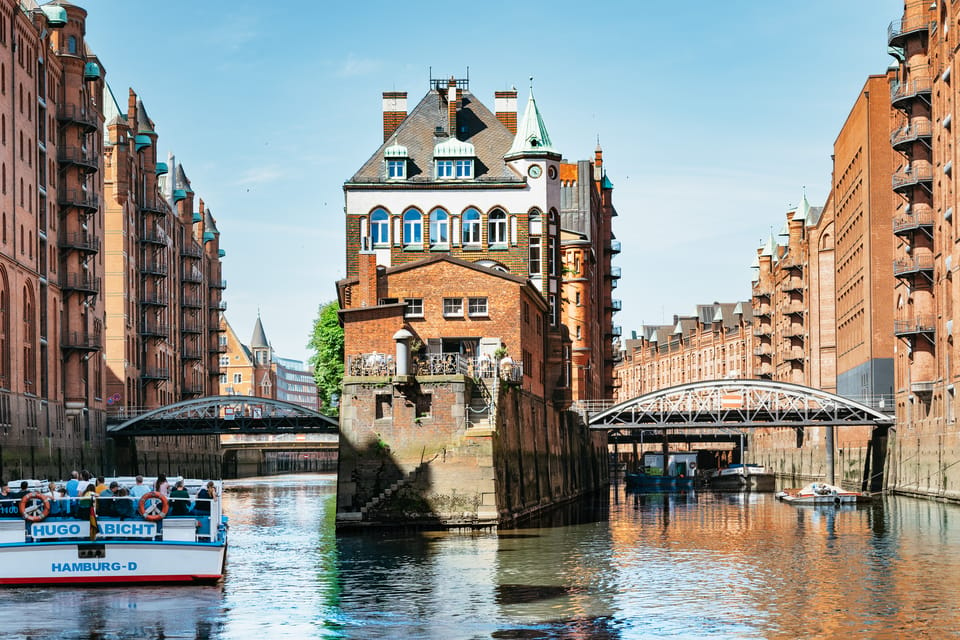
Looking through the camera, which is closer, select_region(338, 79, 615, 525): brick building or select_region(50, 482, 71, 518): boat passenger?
select_region(50, 482, 71, 518): boat passenger

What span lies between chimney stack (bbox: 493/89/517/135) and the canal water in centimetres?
3746

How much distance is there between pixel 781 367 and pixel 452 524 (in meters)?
108

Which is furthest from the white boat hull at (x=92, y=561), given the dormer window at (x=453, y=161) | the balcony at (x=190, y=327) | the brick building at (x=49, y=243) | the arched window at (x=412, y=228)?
the balcony at (x=190, y=327)

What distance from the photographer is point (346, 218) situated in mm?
85875

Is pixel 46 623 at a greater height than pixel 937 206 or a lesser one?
lesser

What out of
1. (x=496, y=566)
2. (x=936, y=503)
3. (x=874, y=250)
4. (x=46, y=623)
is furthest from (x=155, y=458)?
(x=46, y=623)

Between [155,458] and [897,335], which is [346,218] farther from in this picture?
[155,458]

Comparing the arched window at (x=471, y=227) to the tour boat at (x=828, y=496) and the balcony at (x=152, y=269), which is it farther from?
the balcony at (x=152, y=269)

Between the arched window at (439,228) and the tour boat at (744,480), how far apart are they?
43220mm

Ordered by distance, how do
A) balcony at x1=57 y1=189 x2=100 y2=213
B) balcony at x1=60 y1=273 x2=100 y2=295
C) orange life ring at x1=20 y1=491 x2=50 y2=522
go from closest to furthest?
orange life ring at x1=20 y1=491 x2=50 y2=522, balcony at x1=57 y1=189 x2=100 y2=213, balcony at x1=60 y1=273 x2=100 y2=295

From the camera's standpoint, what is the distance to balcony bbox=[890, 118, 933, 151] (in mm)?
88125

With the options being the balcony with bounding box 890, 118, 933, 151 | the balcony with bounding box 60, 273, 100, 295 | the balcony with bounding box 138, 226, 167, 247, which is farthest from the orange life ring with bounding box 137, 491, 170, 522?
the balcony with bounding box 138, 226, 167, 247

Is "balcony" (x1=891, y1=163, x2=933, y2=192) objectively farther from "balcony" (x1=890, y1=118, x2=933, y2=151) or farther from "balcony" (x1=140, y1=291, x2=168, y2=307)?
"balcony" (x1=140, y1=291, x2=168, y2=307)

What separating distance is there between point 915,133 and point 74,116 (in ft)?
170
